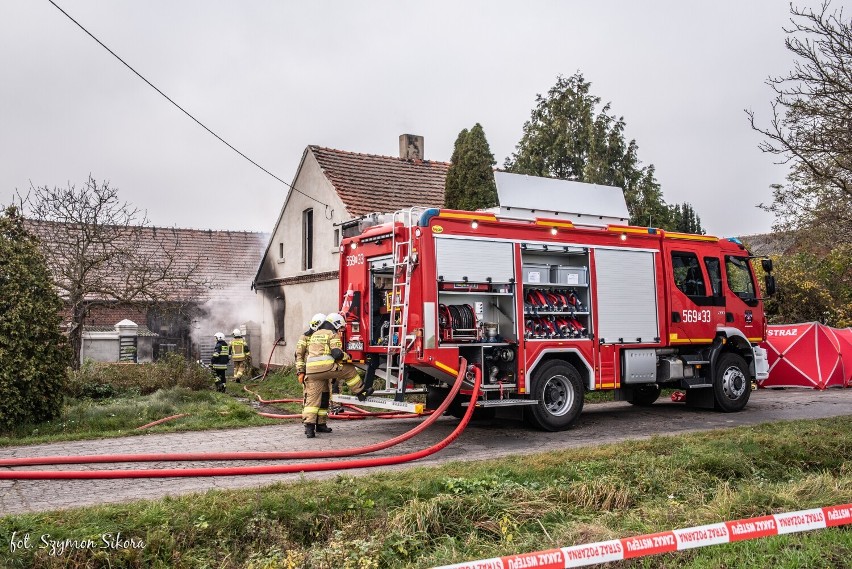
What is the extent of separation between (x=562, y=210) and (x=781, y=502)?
5.89 metres

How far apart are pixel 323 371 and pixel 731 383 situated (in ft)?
23.6

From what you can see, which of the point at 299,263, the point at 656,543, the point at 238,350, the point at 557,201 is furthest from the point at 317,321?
the point at 299,263

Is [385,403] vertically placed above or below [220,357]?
below

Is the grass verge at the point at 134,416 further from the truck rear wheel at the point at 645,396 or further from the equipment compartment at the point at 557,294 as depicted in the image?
the truck rear wheel at the point at 645,396

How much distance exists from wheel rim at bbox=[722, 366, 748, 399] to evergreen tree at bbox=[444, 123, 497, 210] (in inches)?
240

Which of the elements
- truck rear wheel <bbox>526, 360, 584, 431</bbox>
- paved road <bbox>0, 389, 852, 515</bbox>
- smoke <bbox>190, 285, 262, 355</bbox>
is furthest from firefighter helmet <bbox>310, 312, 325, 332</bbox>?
smoke <bbox>190, 285, 262, 355</bbox>

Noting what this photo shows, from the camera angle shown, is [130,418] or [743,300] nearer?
[130,418]

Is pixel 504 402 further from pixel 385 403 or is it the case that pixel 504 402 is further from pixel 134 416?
pixel 134 416

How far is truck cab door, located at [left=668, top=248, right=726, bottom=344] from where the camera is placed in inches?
467

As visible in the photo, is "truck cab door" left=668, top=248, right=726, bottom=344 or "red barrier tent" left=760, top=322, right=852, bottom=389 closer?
"truck cab door" left=668, top=248, right=726, bottom=344

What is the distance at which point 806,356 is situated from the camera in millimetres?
17188

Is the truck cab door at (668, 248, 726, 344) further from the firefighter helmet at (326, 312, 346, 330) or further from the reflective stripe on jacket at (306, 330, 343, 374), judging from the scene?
the reflective stripe on jacket at (306, 330, 343, 374)

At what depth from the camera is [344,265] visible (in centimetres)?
1112

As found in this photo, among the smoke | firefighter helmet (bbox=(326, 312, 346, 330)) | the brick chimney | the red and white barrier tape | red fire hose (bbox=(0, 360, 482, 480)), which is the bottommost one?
the red and white barrier tape
